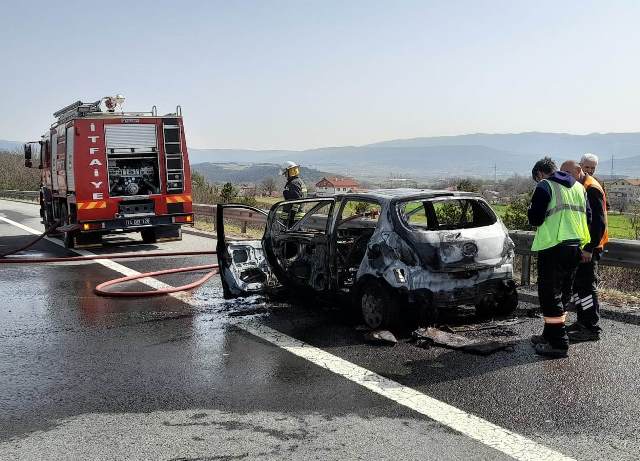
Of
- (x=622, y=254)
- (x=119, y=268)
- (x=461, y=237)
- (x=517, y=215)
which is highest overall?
(x=461, y=237)

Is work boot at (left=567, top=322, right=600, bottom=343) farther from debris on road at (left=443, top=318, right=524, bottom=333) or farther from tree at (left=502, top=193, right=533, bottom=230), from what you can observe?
tree at (left=502, top=193, right=533, bottom=230)

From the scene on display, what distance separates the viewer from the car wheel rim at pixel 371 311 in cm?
609

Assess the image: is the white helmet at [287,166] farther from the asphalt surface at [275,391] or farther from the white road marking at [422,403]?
the white road marking at [422,403]

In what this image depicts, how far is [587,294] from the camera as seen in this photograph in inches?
238

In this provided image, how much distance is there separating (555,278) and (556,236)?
1.26 ft

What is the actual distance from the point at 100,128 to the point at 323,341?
964 cm

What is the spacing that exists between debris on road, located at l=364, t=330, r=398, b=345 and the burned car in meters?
0.13

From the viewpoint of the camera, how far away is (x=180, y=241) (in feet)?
49.6

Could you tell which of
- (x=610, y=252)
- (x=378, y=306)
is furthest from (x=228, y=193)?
(x=378, y=306)

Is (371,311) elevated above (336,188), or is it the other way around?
(336,188)

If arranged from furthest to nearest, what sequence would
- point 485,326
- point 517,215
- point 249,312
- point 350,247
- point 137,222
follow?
1. point 137,222
2. point 517,215
3. point 249,312
4. point 350,247
5. point 485,326

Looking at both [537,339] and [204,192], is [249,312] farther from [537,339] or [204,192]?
[204,192]

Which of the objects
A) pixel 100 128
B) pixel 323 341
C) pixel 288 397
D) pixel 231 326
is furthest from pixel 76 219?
pixel 288 397

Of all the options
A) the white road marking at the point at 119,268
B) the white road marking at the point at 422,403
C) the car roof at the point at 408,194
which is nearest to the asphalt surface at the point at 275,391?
the white road marking at the point at 422,403
